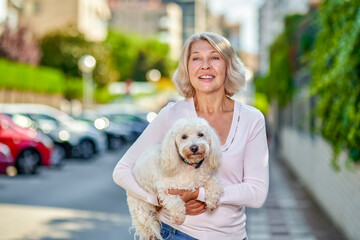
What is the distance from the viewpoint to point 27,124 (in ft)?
55.7

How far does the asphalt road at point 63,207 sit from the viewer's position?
8500mm

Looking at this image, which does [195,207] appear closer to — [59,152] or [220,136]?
[220,136]

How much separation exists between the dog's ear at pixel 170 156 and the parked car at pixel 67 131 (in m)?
16.2

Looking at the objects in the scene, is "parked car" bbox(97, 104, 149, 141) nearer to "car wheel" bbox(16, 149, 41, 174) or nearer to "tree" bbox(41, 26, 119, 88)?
"car wheel" bbox(16, 149, 41, 174)

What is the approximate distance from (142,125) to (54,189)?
18947 mm

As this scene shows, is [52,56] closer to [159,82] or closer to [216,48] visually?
[159,82]

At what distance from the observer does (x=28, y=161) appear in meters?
15.9

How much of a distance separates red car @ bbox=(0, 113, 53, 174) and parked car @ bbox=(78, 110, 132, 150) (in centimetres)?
1041

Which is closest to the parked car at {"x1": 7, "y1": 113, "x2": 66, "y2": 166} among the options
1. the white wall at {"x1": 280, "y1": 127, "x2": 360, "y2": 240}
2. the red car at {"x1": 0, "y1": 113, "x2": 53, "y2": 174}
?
the red car at {"x1": 0, "y1": 113, "x2": 53, "y2": 174}

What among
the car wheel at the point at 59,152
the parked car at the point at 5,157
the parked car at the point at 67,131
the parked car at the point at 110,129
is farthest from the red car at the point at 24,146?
the parked car at the point at 110,129

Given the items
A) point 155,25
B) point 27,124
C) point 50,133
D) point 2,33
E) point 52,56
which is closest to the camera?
point 27,124

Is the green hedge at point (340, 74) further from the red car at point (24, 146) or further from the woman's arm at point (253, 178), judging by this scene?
the red car at point (24, 146)

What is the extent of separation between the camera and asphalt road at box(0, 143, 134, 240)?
8.50 metres

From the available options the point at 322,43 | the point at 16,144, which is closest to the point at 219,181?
the point at 322,43
